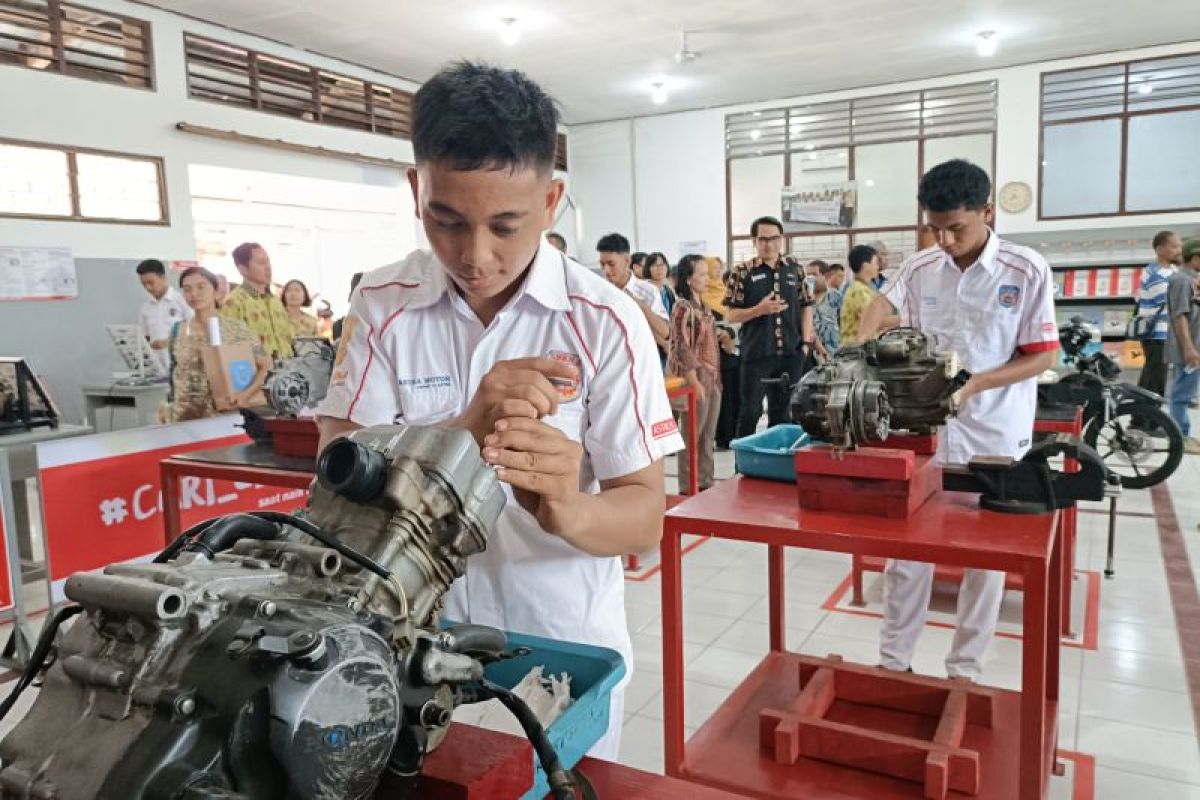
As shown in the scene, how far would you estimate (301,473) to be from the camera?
267 centimetres

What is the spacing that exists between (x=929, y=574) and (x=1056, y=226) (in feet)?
→ 27.7

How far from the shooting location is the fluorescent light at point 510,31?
24.4 ft

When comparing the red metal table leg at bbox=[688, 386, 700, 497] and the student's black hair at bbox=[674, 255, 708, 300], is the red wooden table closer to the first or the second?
the red metal table leg at bbox=[688, 386, 700, 497]

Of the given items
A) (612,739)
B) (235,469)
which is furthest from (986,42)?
(612,739)

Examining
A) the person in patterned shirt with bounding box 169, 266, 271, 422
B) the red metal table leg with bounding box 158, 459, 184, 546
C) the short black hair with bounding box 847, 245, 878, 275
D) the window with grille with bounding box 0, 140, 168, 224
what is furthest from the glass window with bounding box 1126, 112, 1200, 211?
the red metal table leg with bounding box 158, 459, 184, 546

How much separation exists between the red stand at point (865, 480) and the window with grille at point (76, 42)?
20.8 ft

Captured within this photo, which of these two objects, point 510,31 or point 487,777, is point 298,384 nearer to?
point 487,777

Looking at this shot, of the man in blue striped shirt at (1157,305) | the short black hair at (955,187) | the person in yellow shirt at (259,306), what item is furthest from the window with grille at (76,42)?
the man in blue striped shirt at (1157,305)

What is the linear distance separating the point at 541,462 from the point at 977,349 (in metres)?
2.31

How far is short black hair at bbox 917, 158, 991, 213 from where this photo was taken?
2623 mm

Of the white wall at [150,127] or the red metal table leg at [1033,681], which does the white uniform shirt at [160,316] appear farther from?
the red metal table leg at [1033,681]

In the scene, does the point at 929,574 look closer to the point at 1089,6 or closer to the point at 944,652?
the point at 944,652

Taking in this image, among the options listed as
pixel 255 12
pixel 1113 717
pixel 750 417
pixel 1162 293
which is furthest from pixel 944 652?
pixel 255 12

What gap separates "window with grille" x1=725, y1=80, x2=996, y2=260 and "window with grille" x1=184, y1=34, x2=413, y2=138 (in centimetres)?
440
